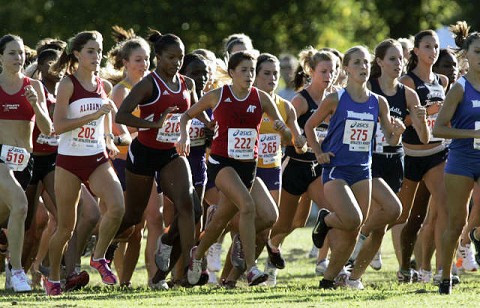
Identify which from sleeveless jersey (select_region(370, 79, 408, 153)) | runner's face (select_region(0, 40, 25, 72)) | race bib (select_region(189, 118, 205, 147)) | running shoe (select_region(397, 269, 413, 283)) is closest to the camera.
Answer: runner's face (select_region(0, 40, 25, 72))

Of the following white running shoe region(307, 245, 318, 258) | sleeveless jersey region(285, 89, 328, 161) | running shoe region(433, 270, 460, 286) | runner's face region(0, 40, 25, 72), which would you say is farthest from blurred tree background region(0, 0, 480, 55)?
runner's face region(0, 40, 25, 72)

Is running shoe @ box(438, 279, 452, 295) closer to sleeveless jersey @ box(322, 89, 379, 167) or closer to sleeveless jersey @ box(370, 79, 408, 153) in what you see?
sleeveless jersey @ box(322, 89, 379, 167)

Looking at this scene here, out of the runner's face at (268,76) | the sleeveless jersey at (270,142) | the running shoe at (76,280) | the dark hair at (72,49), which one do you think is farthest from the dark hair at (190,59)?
the running shoe at (76,280)

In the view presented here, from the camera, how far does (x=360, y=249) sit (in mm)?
12383

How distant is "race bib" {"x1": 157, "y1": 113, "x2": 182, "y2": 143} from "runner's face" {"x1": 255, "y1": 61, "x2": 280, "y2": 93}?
1102mm

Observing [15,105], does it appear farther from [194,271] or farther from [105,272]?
[194,271]

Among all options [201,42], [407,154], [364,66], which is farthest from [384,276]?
[201,42]

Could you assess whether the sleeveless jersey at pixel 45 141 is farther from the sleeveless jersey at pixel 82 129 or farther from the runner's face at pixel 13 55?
the sleeveless jersey at pixel 82 129

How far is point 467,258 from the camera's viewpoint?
14.5 m

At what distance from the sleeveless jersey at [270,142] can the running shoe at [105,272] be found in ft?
5.91

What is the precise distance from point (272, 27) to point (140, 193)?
1974 centimetres

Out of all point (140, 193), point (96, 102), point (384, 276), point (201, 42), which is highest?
point (201, 42)

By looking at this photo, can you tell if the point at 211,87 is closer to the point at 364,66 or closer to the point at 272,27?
the point at 364,66

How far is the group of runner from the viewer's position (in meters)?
11.4
